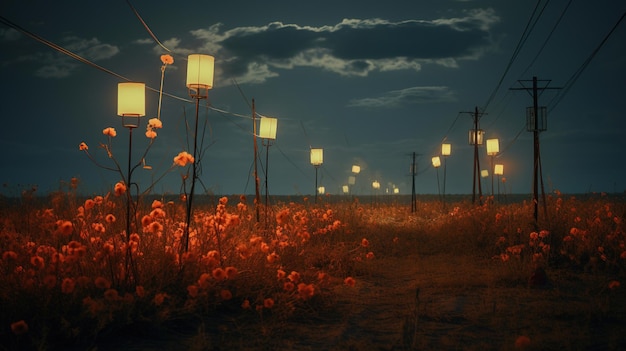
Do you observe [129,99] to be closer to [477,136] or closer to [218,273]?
[218,273]

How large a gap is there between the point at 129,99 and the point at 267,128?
5779 millimetres

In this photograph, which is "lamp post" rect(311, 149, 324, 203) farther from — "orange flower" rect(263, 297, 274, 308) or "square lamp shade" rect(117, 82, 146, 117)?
"orange flower" rect(263, 297, 274, 308)

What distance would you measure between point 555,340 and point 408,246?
7.52 metres

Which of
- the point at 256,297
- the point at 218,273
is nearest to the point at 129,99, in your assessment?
the point at 218,273

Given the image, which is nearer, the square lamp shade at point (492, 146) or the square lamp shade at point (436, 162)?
the square lamp shade at point (492, 146)

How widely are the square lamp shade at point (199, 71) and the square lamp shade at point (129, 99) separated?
0.86 meters

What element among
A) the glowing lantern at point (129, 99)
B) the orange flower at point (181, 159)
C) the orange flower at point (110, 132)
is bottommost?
the orange flower at point (181, 159)

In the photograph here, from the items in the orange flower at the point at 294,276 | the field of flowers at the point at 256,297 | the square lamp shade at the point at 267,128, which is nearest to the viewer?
the field of flowers at the point at 256,297

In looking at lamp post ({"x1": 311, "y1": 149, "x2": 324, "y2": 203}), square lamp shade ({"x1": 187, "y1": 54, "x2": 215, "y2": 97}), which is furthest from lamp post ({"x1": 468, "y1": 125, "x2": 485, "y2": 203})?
square lamp shade ({"x1": 187, "y1": 54, "x2": 215, "y2": 97})

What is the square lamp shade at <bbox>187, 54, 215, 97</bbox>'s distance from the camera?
6.46 metres

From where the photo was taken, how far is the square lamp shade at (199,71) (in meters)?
6.46

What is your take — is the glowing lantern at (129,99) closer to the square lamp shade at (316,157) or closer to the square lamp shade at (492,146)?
the square lamp shade at (316,157)

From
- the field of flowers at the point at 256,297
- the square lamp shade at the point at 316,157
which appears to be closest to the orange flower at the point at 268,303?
the field of flowers at the point at 256,297

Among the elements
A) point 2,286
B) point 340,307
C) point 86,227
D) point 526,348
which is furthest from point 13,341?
point 526,348
